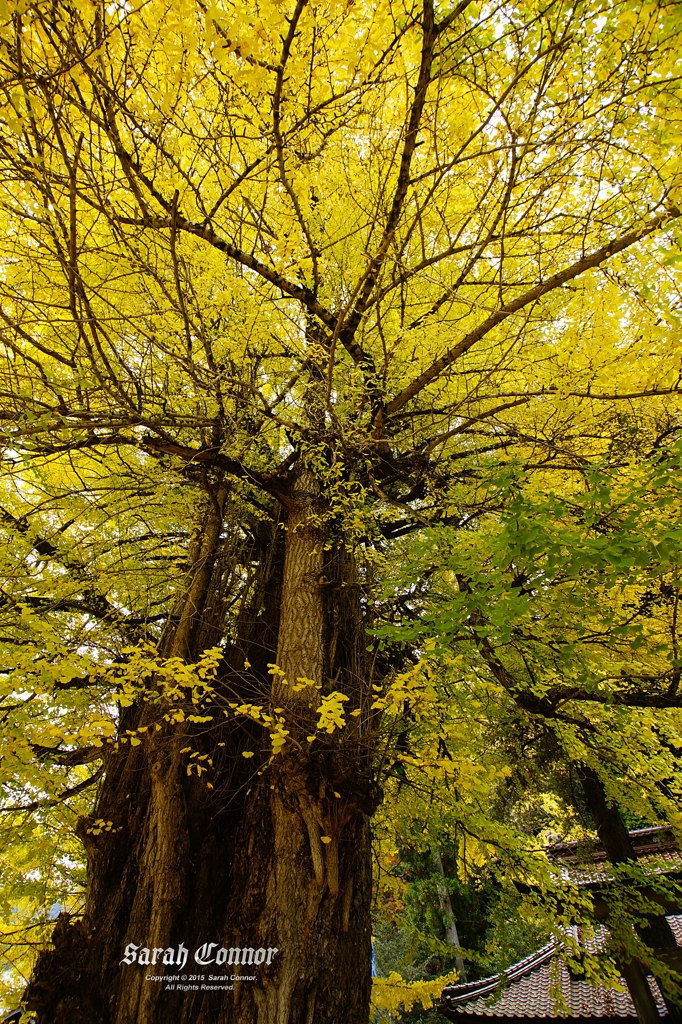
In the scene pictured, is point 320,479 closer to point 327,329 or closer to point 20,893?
point 327,329

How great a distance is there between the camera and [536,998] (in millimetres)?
8586

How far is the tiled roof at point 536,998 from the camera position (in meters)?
7.66

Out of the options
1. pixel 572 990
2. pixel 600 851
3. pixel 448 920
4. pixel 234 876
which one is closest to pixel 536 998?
pixel 572 990

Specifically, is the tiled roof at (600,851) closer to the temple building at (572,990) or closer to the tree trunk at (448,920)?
the temple building at (572,990)

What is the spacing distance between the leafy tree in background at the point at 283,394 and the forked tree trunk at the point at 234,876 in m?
0.02

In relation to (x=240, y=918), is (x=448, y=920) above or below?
below

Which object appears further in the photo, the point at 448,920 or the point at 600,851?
the point at 448,920

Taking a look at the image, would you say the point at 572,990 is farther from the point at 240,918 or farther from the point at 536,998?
the point at 240,918

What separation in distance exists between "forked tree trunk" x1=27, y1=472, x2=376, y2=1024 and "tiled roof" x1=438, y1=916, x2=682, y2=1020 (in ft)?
22.2

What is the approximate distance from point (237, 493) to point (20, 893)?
16.1 feet

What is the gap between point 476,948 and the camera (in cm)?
1208

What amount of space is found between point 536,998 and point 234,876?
359 inches

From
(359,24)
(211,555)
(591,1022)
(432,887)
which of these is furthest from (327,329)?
(432,887)

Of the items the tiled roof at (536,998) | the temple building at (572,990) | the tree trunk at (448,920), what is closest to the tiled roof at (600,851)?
the temple building at (572,990)
